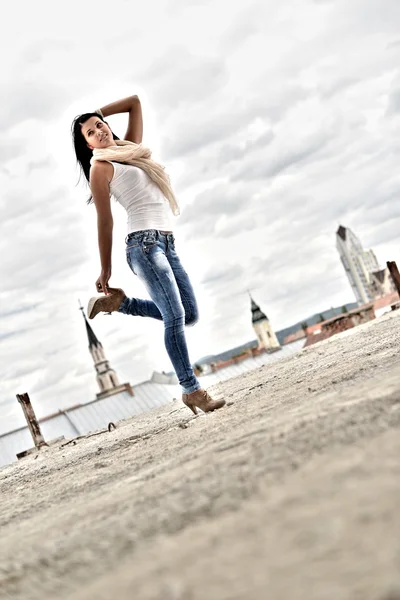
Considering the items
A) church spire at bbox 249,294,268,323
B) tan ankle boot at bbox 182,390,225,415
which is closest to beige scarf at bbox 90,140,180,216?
tan ankle boot at bbox 182,390,225,415

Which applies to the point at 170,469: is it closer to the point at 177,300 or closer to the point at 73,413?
the point at 177,300

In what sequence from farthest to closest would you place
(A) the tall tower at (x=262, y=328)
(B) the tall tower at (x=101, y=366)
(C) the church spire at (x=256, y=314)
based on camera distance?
(C) the church spire at (x=256, y=314) < (A) the tall tower at (x=262, y=328) < (B) the tall tower at (x=101, y=366)

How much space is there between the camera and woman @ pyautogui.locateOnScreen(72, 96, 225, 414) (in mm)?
4832

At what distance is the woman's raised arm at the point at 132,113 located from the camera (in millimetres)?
5426

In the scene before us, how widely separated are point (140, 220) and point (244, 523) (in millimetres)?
3654

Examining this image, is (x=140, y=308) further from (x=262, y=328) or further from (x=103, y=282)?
(x=262, y=328)

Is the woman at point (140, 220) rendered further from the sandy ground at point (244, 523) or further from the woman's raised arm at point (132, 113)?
the sandy ground at point (244, 523)

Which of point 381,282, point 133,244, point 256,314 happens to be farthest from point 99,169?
point 381,282

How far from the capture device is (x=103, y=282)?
502 centimetres

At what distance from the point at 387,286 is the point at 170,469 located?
141 m

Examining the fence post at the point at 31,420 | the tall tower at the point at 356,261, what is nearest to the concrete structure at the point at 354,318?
the fence post at the point at 31,420

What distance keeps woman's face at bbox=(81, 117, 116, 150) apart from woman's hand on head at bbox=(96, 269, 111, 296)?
32.0 inches

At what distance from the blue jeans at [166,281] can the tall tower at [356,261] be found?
627ft

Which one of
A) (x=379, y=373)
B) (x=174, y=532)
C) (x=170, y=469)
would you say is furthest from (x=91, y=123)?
(x=174, y=532)
